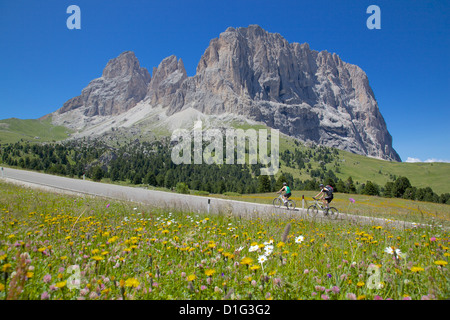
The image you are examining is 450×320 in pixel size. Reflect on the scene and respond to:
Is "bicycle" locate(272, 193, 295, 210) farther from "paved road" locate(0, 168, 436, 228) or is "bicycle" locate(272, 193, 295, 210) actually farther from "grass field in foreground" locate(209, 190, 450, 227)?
"grass field in foreground" locate(209, 190, 450, 227)

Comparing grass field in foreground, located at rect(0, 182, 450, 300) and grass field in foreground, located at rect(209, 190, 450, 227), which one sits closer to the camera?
grass field in foreground, located at rect(0, 182, 450, 300)

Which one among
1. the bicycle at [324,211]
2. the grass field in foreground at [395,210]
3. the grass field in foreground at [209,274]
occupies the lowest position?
the grass field in foreground at [395,210]

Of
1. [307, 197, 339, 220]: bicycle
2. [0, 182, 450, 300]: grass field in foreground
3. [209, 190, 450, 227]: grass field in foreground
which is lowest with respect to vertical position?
[209, 190, 450, 227]: grass field in foreground

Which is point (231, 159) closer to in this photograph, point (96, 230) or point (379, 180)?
point (379, 180)

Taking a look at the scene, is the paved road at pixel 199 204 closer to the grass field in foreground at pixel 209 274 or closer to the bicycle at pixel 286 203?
the bicycle at pixel 286 203

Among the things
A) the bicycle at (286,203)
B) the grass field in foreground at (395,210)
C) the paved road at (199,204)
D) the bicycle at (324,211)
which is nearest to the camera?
the grass field in foreground at (395,210)

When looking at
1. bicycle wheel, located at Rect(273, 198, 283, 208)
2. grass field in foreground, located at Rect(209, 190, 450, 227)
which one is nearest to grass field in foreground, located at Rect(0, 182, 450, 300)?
grass field in foreground, located at Rect(209, 190, 450, 227)

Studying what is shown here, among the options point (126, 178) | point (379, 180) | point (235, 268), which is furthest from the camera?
point (379, 180)

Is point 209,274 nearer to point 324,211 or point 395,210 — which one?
point 324,211

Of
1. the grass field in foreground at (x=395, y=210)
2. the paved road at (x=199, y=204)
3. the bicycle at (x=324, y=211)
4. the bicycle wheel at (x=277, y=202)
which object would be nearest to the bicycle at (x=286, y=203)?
the bicycle wheel at (x=277, y=202)

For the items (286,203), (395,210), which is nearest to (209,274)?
(286,203)
